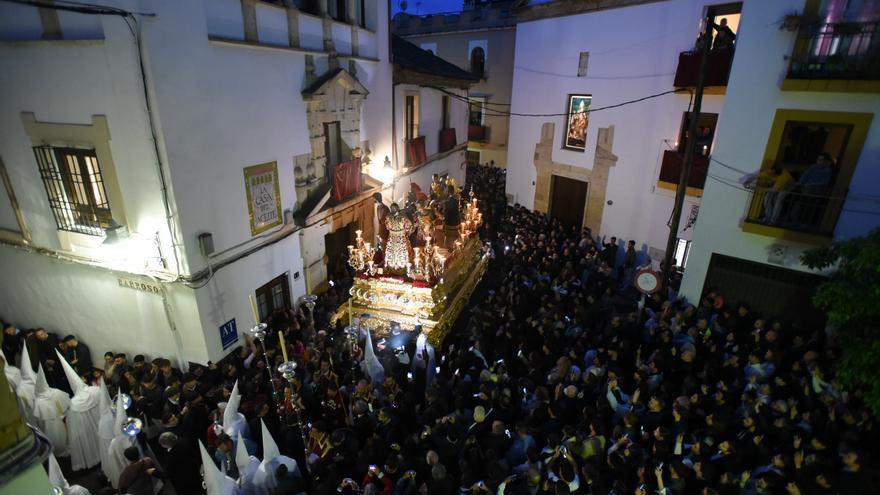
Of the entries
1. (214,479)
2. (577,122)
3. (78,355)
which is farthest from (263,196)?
(577,122)

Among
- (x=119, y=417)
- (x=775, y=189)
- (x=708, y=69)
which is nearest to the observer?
(x=119, y=417)

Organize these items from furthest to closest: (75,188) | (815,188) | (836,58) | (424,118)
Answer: (424,118), (815,188), (75,188), (836,58)

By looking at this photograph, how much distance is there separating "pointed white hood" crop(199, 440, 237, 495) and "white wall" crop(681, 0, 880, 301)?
33.4ft

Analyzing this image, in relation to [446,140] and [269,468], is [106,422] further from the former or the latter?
[446,140]

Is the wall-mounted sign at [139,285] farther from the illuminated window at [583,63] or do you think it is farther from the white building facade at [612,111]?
Answer: the illuminated window at [583,63]

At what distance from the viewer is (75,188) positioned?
821 cm

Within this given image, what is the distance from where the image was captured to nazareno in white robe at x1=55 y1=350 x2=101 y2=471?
6.81 meters

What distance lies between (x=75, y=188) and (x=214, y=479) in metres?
6.47

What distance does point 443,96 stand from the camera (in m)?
19.3

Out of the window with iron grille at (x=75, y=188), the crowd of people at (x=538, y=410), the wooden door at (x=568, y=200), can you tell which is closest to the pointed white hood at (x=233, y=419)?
the crowd of people at (x=538, y=410)

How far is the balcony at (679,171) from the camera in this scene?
11.9 metres

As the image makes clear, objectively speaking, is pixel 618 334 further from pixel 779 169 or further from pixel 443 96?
pixel 443 96

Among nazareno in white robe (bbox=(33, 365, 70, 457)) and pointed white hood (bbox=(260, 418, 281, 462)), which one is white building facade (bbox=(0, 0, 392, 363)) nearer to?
nazareno in white robe (bbox=(33, 365, 70, 457))

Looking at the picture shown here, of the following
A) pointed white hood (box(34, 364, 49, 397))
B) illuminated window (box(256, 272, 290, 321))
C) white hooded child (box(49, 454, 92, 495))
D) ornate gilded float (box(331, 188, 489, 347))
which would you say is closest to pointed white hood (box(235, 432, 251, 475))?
white hooded child (box(49, 454, 92, 495))
